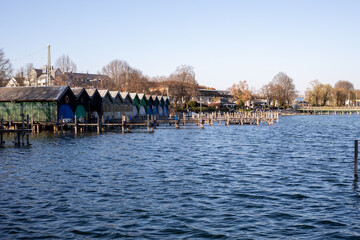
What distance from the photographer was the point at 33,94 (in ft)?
189

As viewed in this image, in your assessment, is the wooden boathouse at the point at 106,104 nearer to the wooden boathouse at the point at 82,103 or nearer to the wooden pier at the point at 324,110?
the wooden boathouse at the point at 82,103

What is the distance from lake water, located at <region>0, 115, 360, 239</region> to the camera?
48.5 ft

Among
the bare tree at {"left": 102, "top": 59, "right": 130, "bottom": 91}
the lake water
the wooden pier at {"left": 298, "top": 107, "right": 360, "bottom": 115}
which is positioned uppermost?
the bare tree at {"left": 102, "top": 59, "right": 130, "bottom": 91}

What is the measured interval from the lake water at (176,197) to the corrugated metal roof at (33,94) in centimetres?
2362

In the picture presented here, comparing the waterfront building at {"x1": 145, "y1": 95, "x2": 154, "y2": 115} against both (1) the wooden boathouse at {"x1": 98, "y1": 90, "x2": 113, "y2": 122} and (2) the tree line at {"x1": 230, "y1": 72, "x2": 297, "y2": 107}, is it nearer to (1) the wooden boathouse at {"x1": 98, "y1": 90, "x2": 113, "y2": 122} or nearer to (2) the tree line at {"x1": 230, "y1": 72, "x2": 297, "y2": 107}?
(1) the wooden boathouse at {"x1": 98, "y1": 90, "x2": 113, "y2": 122}

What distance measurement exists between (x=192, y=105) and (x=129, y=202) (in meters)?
111

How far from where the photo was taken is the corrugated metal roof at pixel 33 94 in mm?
56250

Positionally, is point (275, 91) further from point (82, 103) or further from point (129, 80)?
point (82, 103)

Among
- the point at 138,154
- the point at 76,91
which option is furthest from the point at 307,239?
the point at 76,91

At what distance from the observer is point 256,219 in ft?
52.3

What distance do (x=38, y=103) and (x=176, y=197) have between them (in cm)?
4321

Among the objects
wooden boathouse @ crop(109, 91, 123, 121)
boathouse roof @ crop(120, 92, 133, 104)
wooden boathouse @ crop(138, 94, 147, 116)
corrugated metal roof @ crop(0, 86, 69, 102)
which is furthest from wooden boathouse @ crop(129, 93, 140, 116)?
corrugated metal roof @ crop(0, 86, 69, 102)

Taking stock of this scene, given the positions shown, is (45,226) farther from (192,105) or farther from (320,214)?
(192,105)

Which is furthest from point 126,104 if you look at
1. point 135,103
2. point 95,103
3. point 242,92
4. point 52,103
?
point 242,92
